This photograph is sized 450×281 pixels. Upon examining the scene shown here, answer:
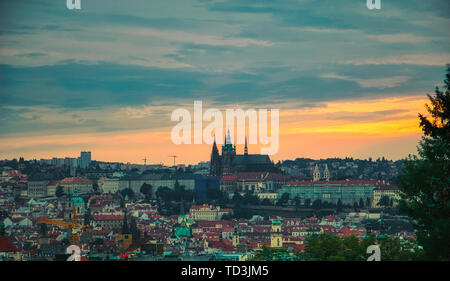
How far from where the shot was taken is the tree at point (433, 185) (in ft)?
15.0

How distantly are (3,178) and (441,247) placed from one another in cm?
4651

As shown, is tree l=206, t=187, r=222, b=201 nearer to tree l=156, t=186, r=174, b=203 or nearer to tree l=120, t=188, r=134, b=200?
tree l=156, t=186, r=174, b=203

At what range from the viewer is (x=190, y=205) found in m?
48.5

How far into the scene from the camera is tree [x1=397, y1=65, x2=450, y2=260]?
180 inches

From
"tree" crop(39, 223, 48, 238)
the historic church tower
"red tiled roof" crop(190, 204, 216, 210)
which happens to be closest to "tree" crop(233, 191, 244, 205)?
"red tiled roof" crop(190, 204, 216, 210)

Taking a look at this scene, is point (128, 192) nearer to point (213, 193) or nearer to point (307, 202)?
point (213, 193)

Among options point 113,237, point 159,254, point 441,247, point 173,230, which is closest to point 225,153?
point 173,230

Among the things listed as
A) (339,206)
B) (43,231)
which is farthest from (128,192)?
(43,231)

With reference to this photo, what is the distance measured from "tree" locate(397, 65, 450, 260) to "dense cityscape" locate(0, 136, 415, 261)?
55.3ft

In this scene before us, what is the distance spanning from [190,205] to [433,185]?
4433 cm

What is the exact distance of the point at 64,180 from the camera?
54594 mm

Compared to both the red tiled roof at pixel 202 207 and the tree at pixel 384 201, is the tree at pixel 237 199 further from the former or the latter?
the tree at pixel 384 201

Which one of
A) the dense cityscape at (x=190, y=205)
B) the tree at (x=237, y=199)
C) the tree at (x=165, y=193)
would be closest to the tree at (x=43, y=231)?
the dense cityscape at (x=190, y=205)
